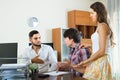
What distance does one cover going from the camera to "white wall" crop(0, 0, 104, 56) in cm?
441

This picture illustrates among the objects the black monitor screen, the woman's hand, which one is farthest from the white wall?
the woman's hand

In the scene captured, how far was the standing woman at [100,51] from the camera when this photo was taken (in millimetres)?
2128

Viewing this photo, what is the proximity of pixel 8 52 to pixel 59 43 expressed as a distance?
9.08ft

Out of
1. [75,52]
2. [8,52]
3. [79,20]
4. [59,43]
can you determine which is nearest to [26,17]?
[59,43]


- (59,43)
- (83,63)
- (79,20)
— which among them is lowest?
(83,63)

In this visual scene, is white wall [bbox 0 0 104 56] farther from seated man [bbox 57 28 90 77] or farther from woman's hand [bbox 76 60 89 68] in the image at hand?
woman's hand [bbox 76 60 89 68]

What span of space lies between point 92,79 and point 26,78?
681mm

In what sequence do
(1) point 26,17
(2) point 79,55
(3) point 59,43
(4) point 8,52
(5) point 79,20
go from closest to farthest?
(4) point 8,52 < (2) point 79,55 < (1) point 26,17 < (3) point 59,43 < (5) point 79,20

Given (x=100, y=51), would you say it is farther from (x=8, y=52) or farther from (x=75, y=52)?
(x=8, y=52)

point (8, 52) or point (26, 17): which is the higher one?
point (26, 17)

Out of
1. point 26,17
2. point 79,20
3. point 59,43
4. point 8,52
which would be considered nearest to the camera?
point 8,52

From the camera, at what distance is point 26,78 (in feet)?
6.40

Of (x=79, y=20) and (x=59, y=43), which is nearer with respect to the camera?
(x=59, y=43)

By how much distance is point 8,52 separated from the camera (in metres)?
2.11
